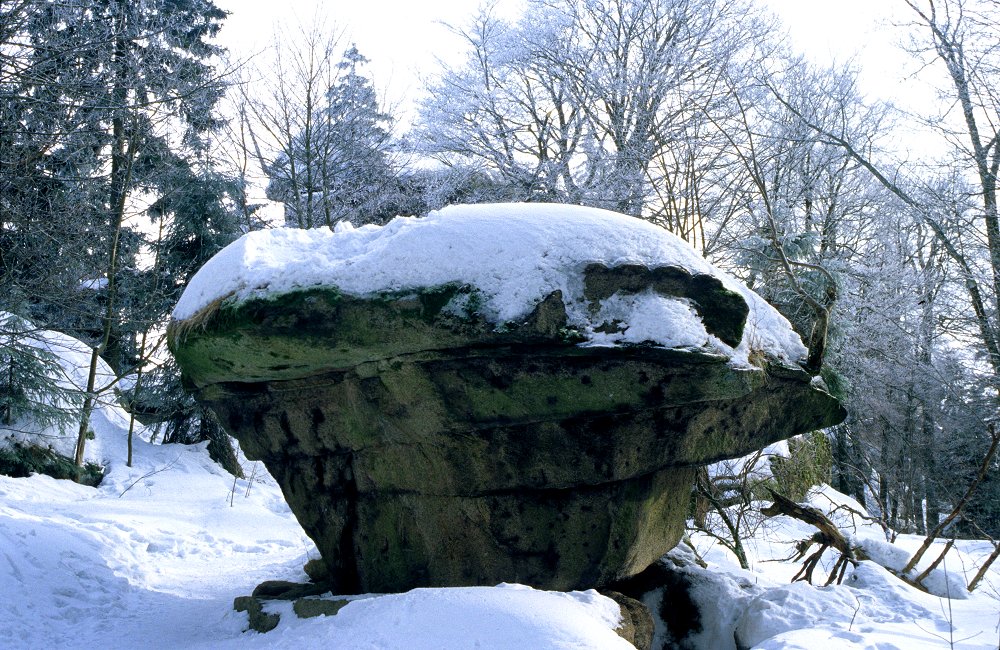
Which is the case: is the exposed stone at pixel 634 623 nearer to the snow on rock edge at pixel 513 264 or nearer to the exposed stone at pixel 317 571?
the snow on rock edge at pixel 513 264

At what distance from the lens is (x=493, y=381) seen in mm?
4199

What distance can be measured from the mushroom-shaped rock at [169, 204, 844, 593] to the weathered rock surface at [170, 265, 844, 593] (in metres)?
0.01

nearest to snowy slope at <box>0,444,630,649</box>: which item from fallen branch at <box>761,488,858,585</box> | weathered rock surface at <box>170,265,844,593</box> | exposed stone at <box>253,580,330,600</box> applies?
exposed stone at <box>253,580,330,600</box>

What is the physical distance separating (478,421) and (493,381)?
29 cm

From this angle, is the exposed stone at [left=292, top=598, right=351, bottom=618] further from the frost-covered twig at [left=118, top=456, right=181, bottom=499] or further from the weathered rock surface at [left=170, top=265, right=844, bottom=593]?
the frost-covered twig at [left=118, top=456, right=181, bottom=499]

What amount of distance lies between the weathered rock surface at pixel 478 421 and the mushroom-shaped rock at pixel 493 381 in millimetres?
13

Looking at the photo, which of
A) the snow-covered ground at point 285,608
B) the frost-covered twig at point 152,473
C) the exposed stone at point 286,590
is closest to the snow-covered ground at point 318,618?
the snow-covered ground at point 285,608

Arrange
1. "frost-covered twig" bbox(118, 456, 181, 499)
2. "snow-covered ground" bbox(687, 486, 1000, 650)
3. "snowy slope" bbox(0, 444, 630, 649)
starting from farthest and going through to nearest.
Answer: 1. "frost-covered twig" bbox(118, 456, 181, 499)
2. "snow-covered ground" bbox(687, 486, 1000, 650)
3. "snowy slope" bbox(0, 444, 630, 649)

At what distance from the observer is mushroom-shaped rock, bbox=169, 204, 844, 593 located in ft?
13.4

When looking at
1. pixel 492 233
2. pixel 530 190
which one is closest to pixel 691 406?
pixel 492 233

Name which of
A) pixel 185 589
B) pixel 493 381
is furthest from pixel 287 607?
pixel 493 381

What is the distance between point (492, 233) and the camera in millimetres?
4289

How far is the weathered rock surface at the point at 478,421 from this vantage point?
4.11 metres

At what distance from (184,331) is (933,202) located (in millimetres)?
10811
